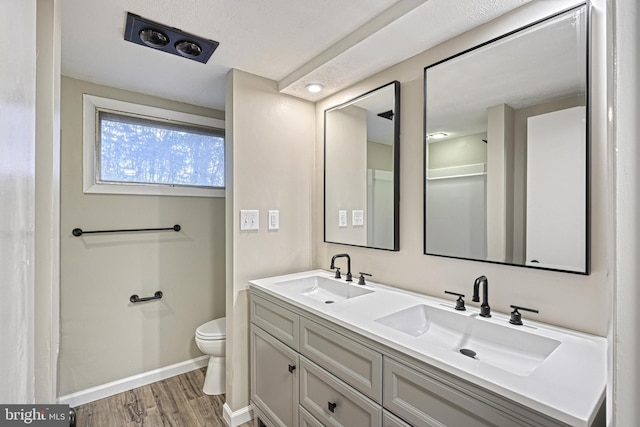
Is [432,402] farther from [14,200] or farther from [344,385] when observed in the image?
[14,200]

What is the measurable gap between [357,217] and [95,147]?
1861mm

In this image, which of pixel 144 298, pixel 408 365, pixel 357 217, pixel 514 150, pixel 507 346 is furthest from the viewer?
pixel 144 298

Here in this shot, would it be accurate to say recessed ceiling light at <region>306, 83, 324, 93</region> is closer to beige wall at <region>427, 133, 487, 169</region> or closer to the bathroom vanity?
beige wall at <region>427, 133, 487, 169</region>

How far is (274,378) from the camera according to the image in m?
1.72

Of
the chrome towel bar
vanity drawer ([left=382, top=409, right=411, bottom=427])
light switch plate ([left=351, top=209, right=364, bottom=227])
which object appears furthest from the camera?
the chrome towel bar

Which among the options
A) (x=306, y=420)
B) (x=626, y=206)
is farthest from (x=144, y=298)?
(x=626, y=206)

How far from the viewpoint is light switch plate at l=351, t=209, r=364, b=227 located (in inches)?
79.5

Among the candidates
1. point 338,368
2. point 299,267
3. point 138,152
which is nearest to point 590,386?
point 338,368

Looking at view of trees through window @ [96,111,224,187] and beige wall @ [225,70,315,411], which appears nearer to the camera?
beige wall @ [225,70,315,411]

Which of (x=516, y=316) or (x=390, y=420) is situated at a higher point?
(x=516, y=316)

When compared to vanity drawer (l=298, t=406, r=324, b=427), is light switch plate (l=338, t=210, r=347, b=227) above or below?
above

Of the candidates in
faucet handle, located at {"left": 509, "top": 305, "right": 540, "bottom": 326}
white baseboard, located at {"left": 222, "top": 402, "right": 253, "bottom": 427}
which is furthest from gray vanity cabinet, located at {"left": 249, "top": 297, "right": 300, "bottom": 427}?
faucet handle, located at {"left": 509, "top": 305, "right": 540, "bottom": 326}

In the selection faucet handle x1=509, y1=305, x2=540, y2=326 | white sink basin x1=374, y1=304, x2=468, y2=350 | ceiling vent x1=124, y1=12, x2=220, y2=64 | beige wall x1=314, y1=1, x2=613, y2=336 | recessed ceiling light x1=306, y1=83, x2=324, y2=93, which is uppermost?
ceiling vent x1=124, y1=12, x2=220, y2=64

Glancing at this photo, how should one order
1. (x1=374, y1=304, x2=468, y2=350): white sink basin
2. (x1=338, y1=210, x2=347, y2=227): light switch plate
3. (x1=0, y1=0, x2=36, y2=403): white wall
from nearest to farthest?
(x1=0, y1=0, x2=36, y2=403): white wall, (x1=374, y1=304, x2=468, y2=350): white sink basin, (x1=338, y1=210, x2=347, y2=227): light switch plate
